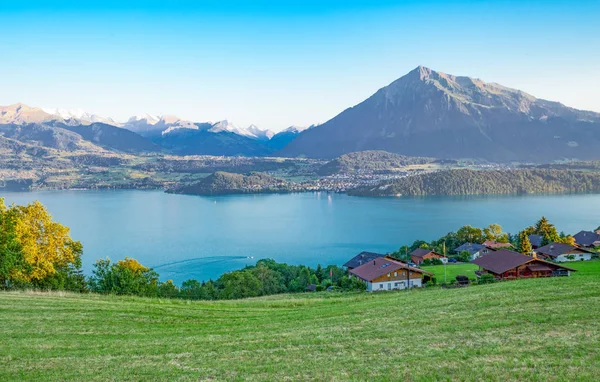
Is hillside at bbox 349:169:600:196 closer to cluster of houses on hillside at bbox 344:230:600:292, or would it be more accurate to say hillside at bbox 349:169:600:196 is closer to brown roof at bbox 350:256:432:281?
cluster of houses on hillside at bbox 344:230:600:292

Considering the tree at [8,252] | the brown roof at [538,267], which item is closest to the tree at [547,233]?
the brown roof at [538,267]

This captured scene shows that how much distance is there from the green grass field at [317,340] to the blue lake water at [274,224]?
52.2m

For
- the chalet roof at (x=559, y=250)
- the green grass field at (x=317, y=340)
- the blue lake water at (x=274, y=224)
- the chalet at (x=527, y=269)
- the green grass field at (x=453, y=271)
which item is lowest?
the blue lake water at (x=274, y=224)

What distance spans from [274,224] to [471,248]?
6281 centimetres

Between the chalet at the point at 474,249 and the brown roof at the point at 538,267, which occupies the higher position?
the brown roof at the point at 538,267

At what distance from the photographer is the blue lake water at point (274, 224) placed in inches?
3214

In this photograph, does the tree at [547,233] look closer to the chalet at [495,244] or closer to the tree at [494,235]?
the chalet at [495,244]

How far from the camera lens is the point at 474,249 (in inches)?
2474

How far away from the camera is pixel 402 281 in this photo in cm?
3688

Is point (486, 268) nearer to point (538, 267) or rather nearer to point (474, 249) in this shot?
point (538, 267)

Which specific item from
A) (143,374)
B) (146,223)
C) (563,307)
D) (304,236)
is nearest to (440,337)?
(563,307)

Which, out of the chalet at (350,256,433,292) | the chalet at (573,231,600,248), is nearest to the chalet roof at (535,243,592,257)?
the chalet at (573,231,600,248)

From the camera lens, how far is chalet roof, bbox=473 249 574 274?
3097 centimetres

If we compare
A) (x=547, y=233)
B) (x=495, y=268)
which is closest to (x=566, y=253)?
(x=547, y=233)
